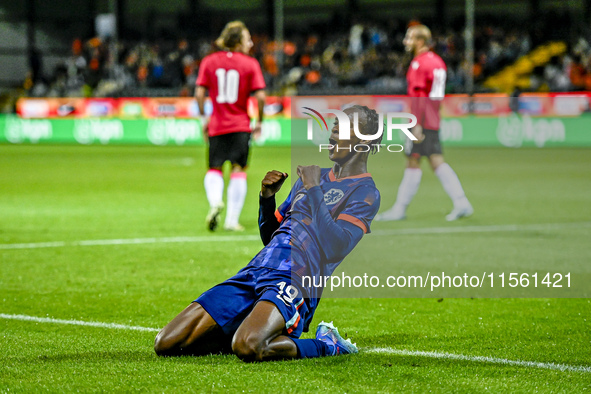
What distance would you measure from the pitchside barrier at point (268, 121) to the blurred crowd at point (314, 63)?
144 cm

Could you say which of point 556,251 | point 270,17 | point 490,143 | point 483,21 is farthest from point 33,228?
point 270,17

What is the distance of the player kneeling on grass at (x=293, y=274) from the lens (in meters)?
4.26

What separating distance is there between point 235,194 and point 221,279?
9.50 feet

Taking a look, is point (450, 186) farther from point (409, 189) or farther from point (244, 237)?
point (244, 237)

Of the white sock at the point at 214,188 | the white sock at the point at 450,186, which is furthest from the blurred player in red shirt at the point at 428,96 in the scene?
the white sock at the point at 214,188

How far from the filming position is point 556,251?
26.4ft

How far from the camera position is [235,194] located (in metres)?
9.68

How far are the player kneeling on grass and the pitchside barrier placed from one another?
46.6ft

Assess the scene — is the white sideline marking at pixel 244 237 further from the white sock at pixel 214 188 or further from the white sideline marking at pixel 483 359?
the white sideline marking at pixel 483 359

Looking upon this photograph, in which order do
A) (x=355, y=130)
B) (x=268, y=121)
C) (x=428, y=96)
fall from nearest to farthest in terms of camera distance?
(x=355, y=130)
(x=428, y=96)
(x=268, y=121)

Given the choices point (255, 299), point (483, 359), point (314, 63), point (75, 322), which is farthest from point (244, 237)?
point (314, 63)

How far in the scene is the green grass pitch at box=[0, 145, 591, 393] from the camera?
158 inches

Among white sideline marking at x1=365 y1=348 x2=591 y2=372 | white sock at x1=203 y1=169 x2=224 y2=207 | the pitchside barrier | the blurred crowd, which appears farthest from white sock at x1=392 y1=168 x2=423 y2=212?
the blurred crowd

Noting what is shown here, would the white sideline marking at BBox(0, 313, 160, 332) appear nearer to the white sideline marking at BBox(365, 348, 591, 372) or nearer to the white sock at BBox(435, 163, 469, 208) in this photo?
the white sideline marking at BBox(365, 348, 591, 372)
